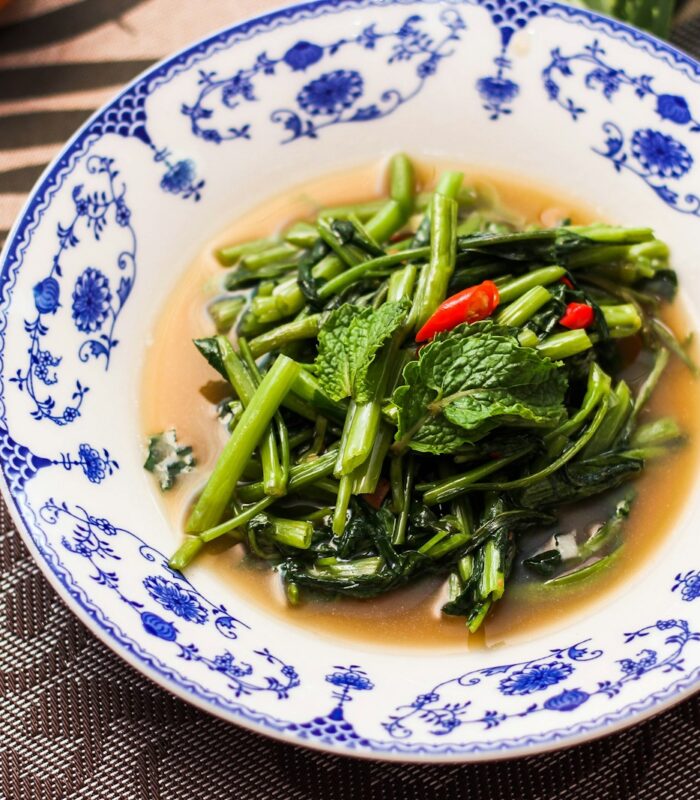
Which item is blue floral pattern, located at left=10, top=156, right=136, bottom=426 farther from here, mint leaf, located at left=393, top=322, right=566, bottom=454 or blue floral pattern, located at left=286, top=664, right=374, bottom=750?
blue floral pattern, located at left=286, top=664, right=374, bottom=750

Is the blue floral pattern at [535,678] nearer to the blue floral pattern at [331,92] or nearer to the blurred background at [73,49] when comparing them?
the blue floral pattern at [331,92]

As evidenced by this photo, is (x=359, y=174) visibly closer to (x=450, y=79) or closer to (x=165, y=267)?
(x=450, y=79)

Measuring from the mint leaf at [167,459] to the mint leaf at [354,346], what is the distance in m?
0.64

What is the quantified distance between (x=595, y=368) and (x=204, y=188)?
175 cm

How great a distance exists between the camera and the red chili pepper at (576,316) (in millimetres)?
3303

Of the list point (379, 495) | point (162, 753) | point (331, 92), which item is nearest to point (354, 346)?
point (379, 495)

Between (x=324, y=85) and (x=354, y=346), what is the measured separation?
→ 1376mm

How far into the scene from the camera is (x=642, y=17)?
13.8 feet

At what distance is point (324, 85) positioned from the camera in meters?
3.82

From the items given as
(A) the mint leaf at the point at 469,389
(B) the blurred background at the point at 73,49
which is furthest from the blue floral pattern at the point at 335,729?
(B) the blurred background at the point at 73,49

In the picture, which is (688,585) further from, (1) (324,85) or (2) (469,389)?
(1) (324,85)

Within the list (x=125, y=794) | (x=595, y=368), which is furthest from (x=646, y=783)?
(x=125, y=794)

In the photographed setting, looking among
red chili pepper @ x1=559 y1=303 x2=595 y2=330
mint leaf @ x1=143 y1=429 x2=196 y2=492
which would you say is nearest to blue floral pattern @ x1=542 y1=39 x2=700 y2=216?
red chili pepper @ x1=559 y1=303 x2=595 y2=330

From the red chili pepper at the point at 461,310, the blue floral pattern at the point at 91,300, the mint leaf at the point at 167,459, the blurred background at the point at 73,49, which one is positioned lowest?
the mint leaf at the point at 167,459
